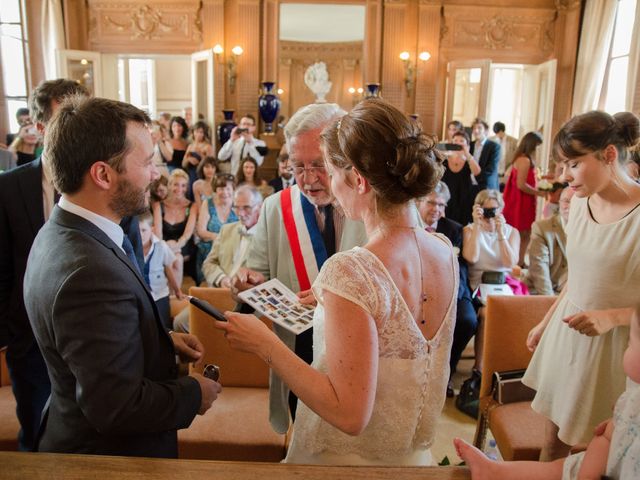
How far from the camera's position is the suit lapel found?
6.34ft

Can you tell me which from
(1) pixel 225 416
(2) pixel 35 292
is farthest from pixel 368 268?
(1) pixel 225 416

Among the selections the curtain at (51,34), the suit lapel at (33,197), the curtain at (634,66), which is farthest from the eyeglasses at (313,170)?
the curtain at (51,34)

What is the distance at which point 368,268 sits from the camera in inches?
43.4

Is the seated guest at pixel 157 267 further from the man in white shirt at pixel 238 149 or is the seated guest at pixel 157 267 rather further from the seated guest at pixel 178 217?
the man in white shirt at pixel 238 149

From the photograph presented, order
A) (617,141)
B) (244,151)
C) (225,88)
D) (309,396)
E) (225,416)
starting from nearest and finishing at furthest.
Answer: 1. (309,396)
2. (617,141)
3. (225,416)
4. (244,151)
5. (225,88)

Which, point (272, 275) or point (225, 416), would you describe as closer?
point (272, 275)

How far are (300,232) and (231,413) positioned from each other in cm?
83

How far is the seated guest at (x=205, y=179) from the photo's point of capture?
214 inches

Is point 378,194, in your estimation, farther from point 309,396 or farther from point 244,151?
point 244,151

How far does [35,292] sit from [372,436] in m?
0.80

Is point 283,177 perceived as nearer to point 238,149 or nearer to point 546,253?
point 238,149

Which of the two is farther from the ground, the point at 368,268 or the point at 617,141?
the point at 617,141

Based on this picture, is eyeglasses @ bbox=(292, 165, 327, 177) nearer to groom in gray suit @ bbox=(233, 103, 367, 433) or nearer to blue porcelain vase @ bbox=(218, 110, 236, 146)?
groom in gray suit @ bbox=(233, 103, 367, 433)

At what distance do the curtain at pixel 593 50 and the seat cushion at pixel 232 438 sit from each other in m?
6.58
